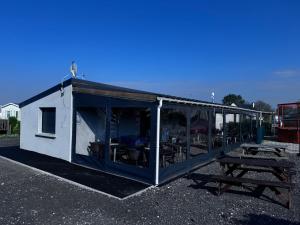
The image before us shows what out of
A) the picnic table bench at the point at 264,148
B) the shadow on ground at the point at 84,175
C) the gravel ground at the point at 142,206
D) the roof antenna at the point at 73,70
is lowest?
the gravel ground at the point at 142,206

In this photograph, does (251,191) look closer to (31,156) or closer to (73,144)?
(73,144)

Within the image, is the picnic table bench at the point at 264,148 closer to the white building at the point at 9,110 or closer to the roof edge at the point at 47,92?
the roof edge at the point at 47,92

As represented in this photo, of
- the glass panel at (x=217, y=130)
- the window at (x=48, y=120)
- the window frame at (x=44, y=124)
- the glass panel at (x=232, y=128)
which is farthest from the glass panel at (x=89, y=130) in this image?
the glass panel at (x=232, y=128)

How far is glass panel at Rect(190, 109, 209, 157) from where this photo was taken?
11016 millimetres

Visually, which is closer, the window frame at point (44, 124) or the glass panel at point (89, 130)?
the glass panel at point (89, 130)

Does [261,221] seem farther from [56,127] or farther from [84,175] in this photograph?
[56,127]

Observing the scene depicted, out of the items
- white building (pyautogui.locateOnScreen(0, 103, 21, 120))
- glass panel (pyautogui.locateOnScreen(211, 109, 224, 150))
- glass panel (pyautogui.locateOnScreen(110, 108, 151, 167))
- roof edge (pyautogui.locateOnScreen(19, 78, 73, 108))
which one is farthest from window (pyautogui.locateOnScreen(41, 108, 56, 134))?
white building (pyautogui.locateOnScreen(0, 103, 21, 120))

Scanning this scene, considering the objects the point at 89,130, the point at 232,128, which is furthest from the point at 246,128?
the point at 89,130

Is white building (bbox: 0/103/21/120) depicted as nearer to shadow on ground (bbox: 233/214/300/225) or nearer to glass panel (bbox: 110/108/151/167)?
glass panel (bbox: 110/108/151/167)

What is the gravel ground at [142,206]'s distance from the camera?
5816 millimetres

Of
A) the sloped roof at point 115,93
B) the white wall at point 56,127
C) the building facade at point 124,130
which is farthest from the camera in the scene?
the white wall at point 56,127

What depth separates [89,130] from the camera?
11914mm

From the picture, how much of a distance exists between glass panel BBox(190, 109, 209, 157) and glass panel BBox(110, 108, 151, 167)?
1917 mm

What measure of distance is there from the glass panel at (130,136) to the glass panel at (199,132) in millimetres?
1917
